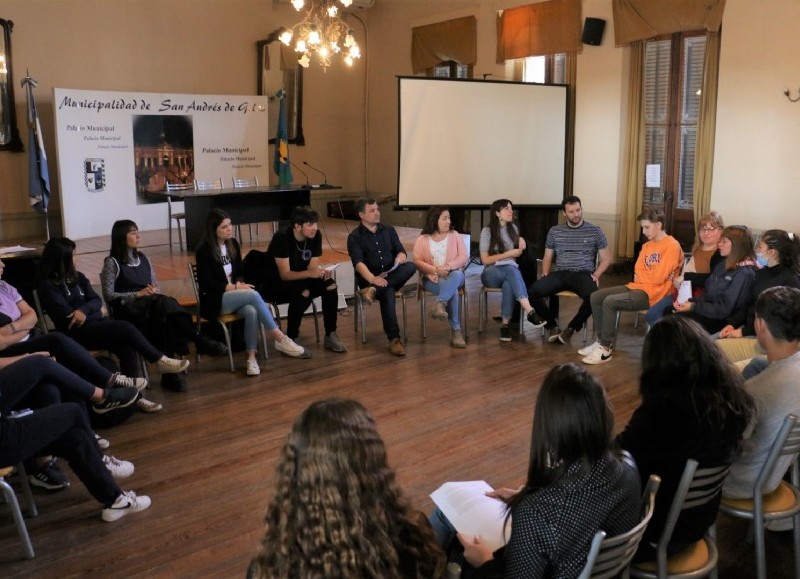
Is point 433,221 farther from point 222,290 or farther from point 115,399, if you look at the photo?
point 115,399

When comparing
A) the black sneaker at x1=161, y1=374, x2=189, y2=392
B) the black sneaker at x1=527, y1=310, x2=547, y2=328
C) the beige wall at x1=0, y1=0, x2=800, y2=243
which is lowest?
the black sneaker at x1=161, y1=374, x2=189, y2=392

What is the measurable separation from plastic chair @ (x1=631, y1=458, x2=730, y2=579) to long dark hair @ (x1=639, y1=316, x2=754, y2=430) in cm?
15

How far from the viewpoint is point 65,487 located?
3.41 m

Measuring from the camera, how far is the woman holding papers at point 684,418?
2.10 m

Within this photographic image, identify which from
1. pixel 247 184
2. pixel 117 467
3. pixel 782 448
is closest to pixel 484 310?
pixel 117 467

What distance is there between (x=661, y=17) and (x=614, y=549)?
7.00 m

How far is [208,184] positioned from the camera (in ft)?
30.6

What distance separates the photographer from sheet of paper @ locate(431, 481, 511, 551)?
6.66 feet

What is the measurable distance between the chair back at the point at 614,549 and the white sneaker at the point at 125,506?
2081 millimetres

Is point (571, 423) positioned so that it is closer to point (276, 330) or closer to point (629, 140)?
point (276, 330)

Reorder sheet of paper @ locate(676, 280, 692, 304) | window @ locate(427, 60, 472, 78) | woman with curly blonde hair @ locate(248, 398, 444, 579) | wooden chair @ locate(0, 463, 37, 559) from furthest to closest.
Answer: window @ locate(427, 60, 472, 78)
sheet of paper @ locate(676, 280, 692, 304)
wooden chair @ locate(0, 463, 37, 559)
woman with curly blonde hair @ locate(248, 398, 444, 579)

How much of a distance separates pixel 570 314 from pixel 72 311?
4053 millimetres

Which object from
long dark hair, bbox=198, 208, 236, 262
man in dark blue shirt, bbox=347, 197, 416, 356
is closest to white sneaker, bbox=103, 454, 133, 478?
long dark hair, bbox=198, 208, 236, 262

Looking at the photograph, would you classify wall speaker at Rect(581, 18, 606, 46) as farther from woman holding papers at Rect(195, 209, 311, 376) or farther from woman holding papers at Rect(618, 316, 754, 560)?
woman holding papers at Rect(618, 316, 754, 560)
